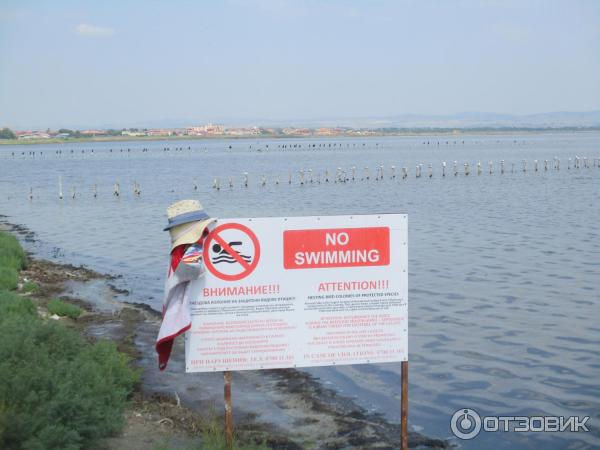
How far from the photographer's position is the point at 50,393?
736cm

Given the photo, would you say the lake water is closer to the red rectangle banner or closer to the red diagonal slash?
the red rectangle banner

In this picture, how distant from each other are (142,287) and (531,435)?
1381cm

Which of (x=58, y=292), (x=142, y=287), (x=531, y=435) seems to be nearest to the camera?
(x=531, y=435)

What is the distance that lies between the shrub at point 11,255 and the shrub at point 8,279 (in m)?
1.69

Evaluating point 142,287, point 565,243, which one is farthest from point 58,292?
point 565,243

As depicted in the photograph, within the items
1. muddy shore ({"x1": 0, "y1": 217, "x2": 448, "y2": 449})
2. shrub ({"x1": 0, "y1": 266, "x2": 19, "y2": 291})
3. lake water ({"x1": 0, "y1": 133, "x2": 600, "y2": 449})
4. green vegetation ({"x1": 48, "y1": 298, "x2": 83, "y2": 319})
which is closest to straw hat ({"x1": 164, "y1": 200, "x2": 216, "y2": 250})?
muddy shore ({"x1": 0, "y1": 217, "x2": 448, "y2": 449})

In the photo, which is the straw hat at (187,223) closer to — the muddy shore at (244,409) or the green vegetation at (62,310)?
the muddy shore at (244,409)

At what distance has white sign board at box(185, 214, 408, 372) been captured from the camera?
672 cm

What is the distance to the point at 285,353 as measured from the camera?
6816 mm

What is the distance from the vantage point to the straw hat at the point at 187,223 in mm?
6719

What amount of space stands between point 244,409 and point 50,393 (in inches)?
167

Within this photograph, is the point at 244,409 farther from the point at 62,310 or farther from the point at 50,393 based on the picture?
the point at 62,310

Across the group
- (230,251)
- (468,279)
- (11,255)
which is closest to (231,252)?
(230,251)

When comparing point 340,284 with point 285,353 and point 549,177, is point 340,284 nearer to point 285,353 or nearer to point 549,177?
point 285,353
